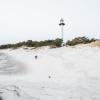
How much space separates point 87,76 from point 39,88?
3894 mm

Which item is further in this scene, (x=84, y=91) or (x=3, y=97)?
(x=84, y=91)

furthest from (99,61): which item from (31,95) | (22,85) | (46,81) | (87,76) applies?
(31,95)

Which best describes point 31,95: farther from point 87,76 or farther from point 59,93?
point 87,76

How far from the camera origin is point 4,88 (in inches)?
527

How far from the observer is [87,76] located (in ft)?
53.2

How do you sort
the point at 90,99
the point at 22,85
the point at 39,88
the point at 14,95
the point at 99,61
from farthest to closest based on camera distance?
the point at 99,61, the point at 22,85, the point at 39,88, the point at 14,95, the point at 90,99

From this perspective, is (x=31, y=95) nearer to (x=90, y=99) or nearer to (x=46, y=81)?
(x=90, y=99)

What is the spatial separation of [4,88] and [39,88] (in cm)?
165

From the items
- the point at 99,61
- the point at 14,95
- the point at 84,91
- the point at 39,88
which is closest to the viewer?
the point at 14,95

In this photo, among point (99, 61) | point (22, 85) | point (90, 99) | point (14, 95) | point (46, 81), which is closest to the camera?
point (90, 99)

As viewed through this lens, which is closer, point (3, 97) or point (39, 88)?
point (3, 97)

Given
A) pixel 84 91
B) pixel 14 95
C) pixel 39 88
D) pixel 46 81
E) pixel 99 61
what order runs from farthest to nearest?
pixel 99 61 < pixel 46 81 < pixel 39 88 < pixel 84 91 < pixel 14 95

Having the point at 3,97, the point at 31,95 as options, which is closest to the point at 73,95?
the point at 31,95

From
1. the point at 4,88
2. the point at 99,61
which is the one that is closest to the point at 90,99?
the point at 4,88
